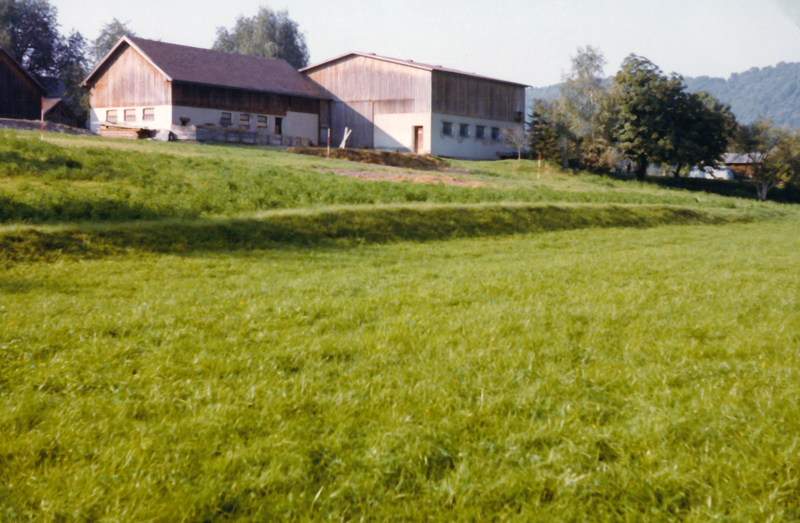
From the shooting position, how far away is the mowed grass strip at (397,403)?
10.9 ft

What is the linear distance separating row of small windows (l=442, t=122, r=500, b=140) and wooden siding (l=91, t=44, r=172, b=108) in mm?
23043

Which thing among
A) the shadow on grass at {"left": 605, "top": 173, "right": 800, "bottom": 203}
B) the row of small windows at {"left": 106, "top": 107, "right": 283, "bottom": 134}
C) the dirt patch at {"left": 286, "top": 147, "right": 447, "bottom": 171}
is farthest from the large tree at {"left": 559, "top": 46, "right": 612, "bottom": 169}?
the row of small windows at {"left": 106, "top": 107, "right": 283, "bottom": 134}

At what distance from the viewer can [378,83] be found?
52.8 meters

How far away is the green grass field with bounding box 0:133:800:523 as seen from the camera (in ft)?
11.0

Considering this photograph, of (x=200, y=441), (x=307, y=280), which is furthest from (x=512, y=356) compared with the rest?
(x=307, y=280)

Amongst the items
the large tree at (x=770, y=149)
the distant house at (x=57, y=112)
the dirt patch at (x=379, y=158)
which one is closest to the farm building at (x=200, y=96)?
the distant house at (x=57, y=112)

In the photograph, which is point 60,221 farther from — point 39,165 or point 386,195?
point 386,195

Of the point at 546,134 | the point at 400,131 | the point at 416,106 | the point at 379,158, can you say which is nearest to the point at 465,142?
the point at 416,106

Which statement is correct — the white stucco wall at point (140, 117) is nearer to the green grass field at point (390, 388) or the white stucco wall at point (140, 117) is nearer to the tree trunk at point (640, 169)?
the green grass field at point (390, 388)

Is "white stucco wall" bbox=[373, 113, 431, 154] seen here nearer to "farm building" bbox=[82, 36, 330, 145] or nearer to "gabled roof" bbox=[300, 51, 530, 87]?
"gabled roof" bbox=[300, 51, 530, 87]

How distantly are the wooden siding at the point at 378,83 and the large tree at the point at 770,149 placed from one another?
33.5 meters

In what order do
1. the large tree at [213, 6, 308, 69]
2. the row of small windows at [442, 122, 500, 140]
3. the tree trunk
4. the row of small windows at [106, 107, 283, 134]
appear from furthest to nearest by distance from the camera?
the large tree at [213, 6, 308, 69] → the tree trunk → the row of small windows at [442, 122, 500, 140] → the row of small windows at [106, 107, 283, 134]

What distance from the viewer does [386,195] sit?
2091 cm

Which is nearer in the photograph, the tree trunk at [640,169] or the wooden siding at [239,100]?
the wooden siding at [239,100]
